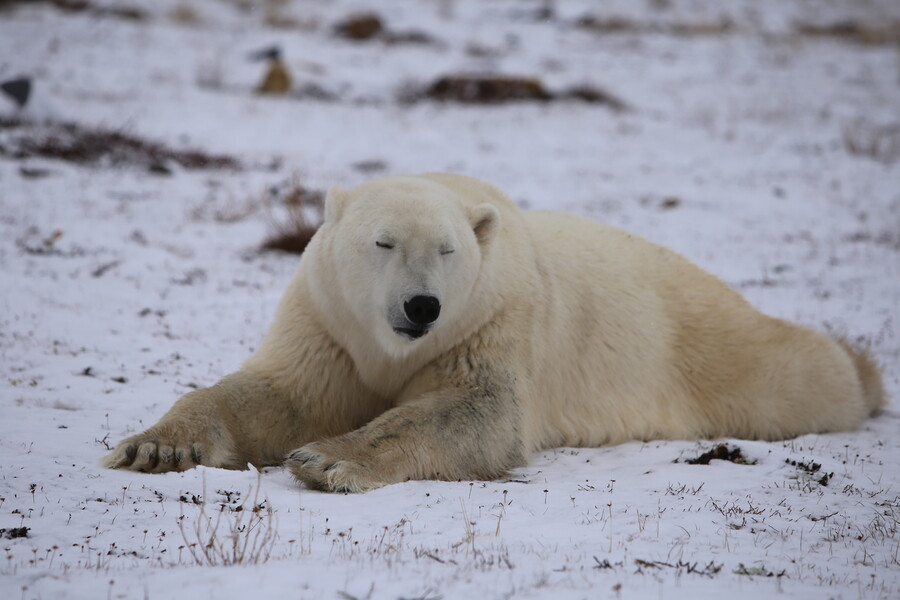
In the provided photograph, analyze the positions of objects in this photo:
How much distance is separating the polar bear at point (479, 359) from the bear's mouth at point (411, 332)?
1 centimetres

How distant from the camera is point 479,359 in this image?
158 inches

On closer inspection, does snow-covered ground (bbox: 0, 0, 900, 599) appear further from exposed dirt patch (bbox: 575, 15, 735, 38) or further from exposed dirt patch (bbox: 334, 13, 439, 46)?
exposed dirt patch (bbox: 575, 15, 735, 38)

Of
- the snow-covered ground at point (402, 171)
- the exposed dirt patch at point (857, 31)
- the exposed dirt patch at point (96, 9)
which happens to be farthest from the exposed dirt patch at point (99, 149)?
the exposed dirt patch at point (857, 31)

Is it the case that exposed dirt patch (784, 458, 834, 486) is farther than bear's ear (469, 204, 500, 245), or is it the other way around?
bear's ear (469, 204, 500, 245)

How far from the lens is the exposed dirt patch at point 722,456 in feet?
13.5

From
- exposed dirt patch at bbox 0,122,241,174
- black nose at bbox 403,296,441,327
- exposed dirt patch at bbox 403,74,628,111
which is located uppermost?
black nose at bbox 403,296,441,327

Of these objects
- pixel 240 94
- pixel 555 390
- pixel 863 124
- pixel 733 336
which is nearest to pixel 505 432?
pixel 555 390

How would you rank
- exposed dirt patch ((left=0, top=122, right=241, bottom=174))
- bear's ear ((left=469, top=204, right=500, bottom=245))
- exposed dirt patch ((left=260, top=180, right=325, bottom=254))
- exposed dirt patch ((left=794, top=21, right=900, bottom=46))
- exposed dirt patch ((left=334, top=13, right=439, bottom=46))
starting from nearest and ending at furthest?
bear's ear ((left=469, top=204, right=500, bottom=245)) < exposed dirt patch ((left=260, top=180, right=325, bottom=254)) < exposed dirt patch ((left=0, top=122, right=241, bottom=174)) < exposed dirt patch ((left=334, top=13, right=439, bottom=46)) < exposed dirt patch ((left=794, top=21, right=900, bottom=46))

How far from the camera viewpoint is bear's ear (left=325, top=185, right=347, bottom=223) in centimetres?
412

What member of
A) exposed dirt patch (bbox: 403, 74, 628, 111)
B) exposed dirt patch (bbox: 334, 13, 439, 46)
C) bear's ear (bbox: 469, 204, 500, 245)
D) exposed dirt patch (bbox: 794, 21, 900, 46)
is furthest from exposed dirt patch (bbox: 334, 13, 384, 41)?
bear's ear (bbox: 469, 204, 500, 245)

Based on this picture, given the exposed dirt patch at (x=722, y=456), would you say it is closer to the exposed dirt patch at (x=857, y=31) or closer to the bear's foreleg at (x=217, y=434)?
the bear's foreleg at (x=217, y=434)

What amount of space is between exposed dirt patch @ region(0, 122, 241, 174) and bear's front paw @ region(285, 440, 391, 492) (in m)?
7.46

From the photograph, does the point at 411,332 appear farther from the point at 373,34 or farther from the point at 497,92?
the point at 373,34

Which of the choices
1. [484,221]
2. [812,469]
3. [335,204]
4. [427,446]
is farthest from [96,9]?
[812,469]
